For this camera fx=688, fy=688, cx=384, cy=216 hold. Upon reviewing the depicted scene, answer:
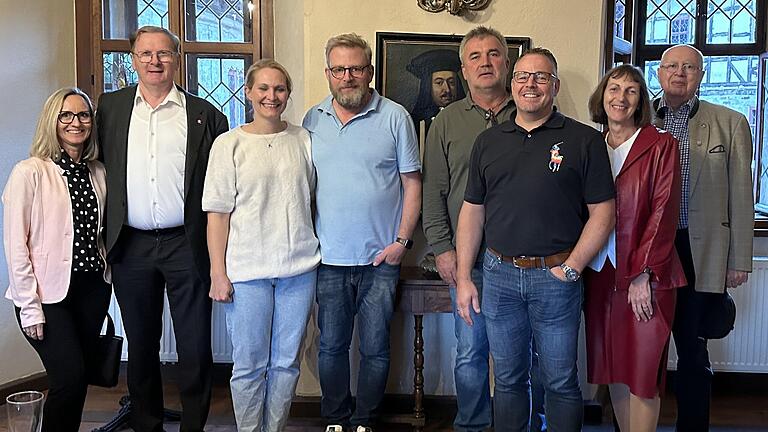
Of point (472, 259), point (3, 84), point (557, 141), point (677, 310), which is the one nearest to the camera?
point (557, 141)

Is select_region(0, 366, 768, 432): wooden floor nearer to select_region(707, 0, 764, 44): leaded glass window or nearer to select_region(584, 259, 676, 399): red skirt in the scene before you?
select_region(584, 259, 676, 399): red skirt

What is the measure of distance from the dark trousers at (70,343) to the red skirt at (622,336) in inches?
70.1

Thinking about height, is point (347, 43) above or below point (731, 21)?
below

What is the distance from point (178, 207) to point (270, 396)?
79cm

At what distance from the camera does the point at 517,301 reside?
2.27 m

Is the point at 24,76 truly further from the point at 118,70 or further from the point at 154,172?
the point at 154,172

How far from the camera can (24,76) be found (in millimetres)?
3318

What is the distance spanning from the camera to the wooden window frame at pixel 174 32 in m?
3.42

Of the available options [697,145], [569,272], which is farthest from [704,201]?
[569,272]

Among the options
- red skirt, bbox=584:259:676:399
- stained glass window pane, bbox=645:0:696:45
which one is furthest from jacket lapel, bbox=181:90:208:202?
stained glass window pane, bbox=645:0:696:45

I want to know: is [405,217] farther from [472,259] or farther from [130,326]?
[130,326]

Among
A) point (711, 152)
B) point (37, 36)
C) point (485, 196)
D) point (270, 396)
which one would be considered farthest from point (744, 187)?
point (37, 36)

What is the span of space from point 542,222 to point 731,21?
7.59ft

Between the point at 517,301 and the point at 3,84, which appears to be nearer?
the point at 517,301
